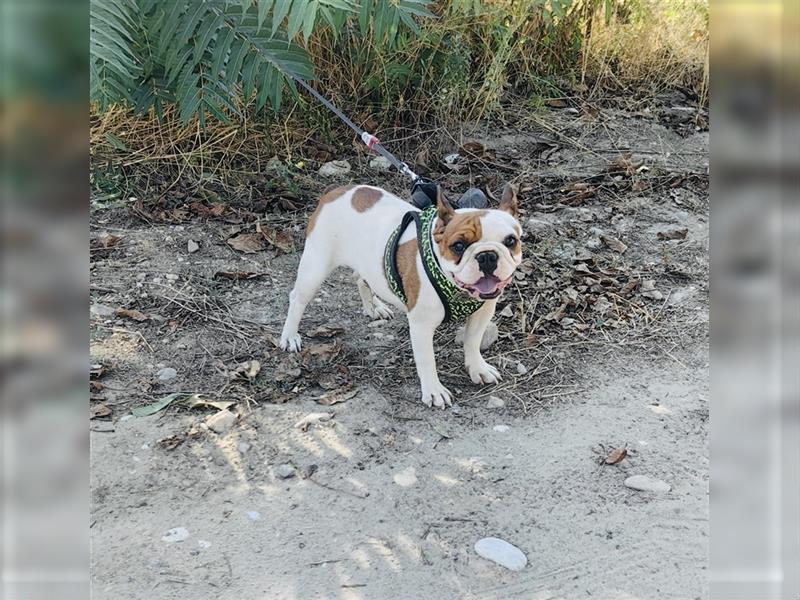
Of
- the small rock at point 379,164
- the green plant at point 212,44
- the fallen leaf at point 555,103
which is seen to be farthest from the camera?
the fallen leaf at point 555,103

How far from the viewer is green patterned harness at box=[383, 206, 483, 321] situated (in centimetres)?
370

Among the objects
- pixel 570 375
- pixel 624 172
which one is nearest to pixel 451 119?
pixel 624 172

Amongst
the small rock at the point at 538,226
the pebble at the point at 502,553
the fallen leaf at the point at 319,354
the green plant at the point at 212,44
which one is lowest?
the pebble at the point at 502,553

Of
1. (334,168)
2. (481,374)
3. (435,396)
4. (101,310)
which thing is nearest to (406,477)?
(435,396)

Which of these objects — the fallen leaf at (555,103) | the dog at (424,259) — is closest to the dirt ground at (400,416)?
the dog at (424,259)

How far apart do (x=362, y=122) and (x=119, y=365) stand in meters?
2.92

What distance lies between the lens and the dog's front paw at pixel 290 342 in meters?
4.46

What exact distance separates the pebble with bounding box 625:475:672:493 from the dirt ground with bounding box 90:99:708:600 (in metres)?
0.03

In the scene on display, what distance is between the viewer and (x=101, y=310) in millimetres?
4797

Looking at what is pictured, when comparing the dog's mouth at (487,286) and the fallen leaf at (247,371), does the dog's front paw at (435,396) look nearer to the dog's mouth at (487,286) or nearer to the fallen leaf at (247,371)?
the dog's mouth at (487,286)

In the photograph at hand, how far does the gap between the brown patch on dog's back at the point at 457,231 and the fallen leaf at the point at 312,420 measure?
38.7 inches
